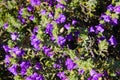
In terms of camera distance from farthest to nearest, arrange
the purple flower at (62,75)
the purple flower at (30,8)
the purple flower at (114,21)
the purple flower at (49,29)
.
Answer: the purple flower at (30,8), the purple flower at (114,21), the purple flower at (49,29), the purple flower at (62,75)

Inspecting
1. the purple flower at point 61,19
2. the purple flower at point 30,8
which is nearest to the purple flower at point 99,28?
the purple flower at point 61,19

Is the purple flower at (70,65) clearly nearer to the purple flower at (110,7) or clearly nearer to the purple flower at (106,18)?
the purple flower at (106,18)

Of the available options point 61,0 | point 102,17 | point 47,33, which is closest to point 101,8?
point 102,17

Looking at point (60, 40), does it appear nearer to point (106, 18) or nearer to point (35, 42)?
point (35, 42)

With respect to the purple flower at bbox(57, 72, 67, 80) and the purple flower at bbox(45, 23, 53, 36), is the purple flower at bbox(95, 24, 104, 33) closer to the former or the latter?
the purple flower at bbox(45, 23, 53, 36)

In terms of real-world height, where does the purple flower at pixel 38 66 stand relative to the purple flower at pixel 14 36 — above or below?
below

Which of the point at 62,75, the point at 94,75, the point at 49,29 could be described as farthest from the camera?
the point at 49,29

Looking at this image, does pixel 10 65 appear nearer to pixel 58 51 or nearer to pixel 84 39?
pixel 58 51

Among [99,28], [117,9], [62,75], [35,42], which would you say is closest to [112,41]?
[99,28]
